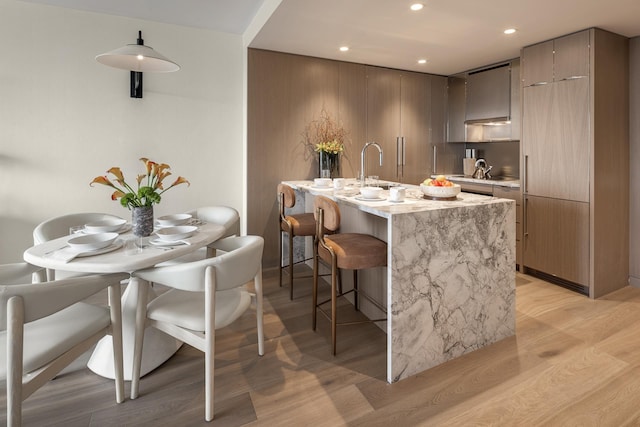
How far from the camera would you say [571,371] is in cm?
210

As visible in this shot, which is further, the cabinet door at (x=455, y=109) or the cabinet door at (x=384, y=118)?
the cabinet door at (x=455, y=109)

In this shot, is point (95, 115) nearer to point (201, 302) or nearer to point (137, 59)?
point (137, 59)

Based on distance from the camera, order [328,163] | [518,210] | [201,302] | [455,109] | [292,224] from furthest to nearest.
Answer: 1. [455,109]
2. [328,163]
3. [518,210]
4. [292,224]
5. [201,302]

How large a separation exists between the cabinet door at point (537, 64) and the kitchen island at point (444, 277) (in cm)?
190

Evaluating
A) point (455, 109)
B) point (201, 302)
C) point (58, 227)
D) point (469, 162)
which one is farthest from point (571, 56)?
point (58, 227)

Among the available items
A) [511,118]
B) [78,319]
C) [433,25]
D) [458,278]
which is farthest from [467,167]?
[78,319]

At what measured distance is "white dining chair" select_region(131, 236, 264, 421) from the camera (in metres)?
1.67

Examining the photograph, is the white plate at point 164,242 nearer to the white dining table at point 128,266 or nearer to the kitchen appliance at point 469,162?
the white dining table at point 128,266

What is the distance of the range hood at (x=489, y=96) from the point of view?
4.26m

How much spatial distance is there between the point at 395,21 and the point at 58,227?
309 centimetres

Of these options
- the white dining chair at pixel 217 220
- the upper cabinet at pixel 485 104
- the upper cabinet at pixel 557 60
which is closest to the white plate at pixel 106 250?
the white dining chair at pixel 217 220

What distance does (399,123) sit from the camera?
475 centimetres

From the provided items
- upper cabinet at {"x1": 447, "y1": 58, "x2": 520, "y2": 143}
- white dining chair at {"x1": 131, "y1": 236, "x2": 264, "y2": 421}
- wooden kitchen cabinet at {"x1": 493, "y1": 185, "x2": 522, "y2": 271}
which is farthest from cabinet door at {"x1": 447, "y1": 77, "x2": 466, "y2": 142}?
white dining chair at {"x1": 131, "y1": 236, "x2": 264, "y2": 421}

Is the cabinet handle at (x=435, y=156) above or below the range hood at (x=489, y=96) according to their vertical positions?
below
